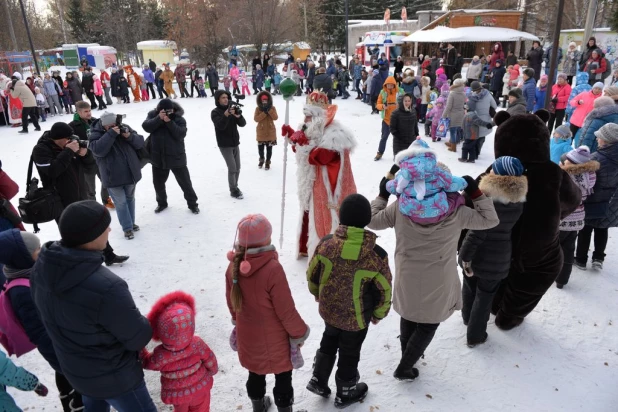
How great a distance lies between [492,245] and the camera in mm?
3279

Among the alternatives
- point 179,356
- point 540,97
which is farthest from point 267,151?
point 540,97

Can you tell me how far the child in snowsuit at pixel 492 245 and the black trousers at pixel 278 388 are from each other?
1671mm

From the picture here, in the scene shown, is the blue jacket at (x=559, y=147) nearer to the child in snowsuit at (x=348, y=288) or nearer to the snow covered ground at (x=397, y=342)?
the snow covered ground at (x=397, y=342)

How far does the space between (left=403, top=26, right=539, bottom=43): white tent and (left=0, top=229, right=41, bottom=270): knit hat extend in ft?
79.6

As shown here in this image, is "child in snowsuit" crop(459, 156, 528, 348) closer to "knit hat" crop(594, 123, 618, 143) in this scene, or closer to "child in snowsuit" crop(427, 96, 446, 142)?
"knit hat" crop(594, 123, 618, 143)

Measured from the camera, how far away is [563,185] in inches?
141

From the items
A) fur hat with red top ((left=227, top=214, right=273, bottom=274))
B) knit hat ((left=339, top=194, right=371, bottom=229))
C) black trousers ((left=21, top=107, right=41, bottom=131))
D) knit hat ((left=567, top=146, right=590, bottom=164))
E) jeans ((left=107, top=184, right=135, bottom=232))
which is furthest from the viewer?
black trousers ((left=21, top=107, right=41, bottom=131))

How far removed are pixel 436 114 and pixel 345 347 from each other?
346 inches

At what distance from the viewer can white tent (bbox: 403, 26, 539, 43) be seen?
23.3 metres

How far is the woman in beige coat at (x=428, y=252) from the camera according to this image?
2807 millimetres

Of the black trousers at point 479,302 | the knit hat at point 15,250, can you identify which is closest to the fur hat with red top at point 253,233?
the knit hat at point 15,250

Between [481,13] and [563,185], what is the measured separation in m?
28.3

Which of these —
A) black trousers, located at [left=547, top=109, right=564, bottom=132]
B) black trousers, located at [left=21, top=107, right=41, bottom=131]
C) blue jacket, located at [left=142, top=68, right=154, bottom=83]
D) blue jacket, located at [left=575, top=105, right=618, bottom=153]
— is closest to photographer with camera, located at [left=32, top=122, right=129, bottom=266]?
blue jacket, located at [left=575, top=105, right=618, bottom=153]

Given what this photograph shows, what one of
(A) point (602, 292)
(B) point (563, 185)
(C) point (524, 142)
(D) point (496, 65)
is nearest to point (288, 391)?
(C) point (524, 142)
